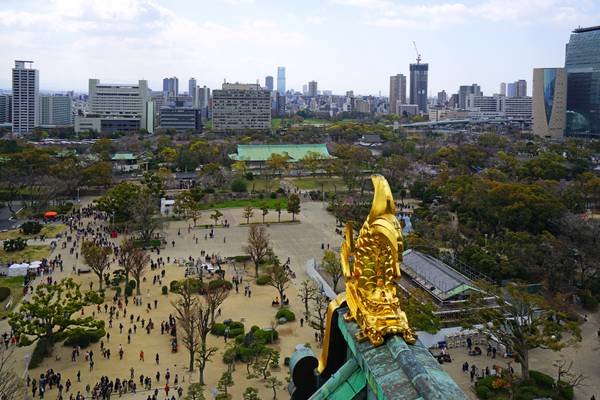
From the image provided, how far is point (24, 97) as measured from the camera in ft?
373

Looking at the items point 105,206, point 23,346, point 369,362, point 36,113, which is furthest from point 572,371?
point 36,113

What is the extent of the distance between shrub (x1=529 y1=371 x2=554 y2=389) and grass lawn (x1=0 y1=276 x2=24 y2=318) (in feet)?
75.3

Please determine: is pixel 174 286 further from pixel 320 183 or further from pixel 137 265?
pixel 320 183

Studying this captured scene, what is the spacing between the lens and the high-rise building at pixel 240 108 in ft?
407

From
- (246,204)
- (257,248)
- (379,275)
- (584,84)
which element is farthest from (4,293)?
(584,84)

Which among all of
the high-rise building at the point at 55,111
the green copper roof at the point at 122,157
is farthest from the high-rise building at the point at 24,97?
the green copper roof at the point at 122,157

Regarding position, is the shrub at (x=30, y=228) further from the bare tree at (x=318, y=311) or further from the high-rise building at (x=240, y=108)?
the high-rise building at (x=240, y=108)

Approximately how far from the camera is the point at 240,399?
18.4m

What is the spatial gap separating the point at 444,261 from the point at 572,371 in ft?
37.3

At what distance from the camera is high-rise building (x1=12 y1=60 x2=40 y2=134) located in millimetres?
111062

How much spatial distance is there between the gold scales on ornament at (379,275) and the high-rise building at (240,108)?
389ft

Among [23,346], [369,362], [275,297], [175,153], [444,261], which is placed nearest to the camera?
[369,362]

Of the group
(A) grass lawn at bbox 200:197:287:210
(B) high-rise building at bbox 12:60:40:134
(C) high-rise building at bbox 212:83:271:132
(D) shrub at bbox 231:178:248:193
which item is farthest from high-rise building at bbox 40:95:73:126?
(A) grass lawn at bbox 200:197:287:210

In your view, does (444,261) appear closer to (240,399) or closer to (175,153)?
(240,399)
